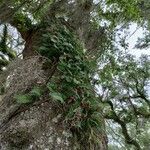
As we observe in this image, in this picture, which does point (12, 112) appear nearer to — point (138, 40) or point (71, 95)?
point (71, 95)

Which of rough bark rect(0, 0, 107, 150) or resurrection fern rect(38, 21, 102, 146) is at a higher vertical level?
resurrection fern rect(38, 21, 102, 146)

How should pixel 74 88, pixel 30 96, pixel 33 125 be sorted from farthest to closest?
pixel 74 88 → pixel 30 96 → pixel 33 125

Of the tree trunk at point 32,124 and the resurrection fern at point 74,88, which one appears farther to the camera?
the resurrection fern at point 74,88

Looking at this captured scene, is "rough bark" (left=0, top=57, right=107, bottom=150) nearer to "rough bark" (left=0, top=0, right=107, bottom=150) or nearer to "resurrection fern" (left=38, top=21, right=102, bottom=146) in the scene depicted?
"rough bark" (left=0, top=0, right=107, bottom=150)

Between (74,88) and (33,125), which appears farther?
(74,88)

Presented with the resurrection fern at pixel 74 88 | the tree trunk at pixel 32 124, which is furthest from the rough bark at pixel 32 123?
the resurrection fern at pixel 74 88

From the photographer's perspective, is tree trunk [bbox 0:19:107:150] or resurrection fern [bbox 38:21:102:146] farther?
resurrection fern [bbox 38:21:102:146]

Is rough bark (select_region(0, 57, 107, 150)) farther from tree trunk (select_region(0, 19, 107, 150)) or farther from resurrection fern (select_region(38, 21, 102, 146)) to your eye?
resurrection fern (select_region(38, 21, 102, 146))

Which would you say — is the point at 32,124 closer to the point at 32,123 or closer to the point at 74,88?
the point at 32,123

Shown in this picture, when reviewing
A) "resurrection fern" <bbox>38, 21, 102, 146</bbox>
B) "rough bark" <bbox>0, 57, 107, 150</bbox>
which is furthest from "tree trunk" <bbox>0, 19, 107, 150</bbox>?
"resurrection fern" <bbox>38, 21, 102, 146</bbox>

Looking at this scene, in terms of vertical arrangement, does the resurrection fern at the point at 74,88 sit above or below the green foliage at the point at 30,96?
above

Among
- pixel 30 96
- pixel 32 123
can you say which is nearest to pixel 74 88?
pixel 30 96

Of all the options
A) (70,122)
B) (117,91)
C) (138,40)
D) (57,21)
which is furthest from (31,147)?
(138,40)

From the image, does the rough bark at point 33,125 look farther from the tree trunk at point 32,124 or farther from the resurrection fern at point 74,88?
the resurrection fern at point 74,88
